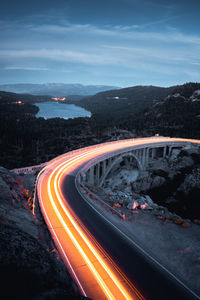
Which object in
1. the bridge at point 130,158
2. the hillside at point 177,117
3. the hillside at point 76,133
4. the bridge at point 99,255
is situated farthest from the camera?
the hillside at point 177,117

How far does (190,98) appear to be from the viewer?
160m

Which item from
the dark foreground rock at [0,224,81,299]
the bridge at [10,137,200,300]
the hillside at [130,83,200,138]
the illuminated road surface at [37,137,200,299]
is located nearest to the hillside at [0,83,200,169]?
the hillside at [130,83,200,138]

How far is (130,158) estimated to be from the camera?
6725cm

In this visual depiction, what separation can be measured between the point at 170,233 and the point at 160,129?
345 ft

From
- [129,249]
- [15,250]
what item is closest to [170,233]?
[129,249]

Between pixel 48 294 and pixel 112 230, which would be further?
pixel 112 230

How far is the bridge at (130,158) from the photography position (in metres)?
42.1

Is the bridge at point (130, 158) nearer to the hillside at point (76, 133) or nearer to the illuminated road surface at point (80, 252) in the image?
the illuminated road surface at point (80, 252)

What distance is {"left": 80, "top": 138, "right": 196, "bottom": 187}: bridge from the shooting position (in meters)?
42.1

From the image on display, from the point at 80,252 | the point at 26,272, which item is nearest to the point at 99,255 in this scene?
the point at 80,252

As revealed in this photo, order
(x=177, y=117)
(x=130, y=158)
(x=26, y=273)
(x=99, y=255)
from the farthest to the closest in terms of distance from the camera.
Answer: (x=177, y=117)
(x=130, y=158)
(x=99, y=255)
(x=26, y=273)

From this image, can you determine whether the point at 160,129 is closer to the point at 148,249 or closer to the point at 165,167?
the point at 165,167

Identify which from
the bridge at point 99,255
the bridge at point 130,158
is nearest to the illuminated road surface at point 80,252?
the bridge at point 99,255

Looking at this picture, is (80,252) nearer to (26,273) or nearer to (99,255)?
(99,255)
